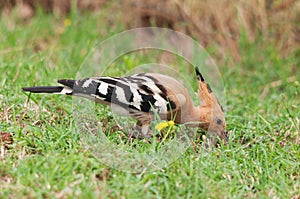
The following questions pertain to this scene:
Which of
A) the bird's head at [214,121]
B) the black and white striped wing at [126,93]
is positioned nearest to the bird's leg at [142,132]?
the black and white striped wing at [126,93]

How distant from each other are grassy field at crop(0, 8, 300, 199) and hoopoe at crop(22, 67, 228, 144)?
10.4 inches

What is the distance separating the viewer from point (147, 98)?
12.8 ft

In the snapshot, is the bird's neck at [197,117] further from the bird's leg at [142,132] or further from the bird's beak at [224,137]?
the bird's leg at [142,132]

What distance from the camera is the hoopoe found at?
3885 mm

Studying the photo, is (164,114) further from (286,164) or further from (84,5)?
(84,5)

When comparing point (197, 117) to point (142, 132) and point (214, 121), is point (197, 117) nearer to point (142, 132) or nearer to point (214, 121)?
point (214, 121)

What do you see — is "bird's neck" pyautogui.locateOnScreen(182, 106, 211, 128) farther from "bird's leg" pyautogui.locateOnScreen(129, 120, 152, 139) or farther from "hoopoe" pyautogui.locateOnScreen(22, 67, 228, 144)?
"bird's leg" pyautogui.locateOnScreen(129, 120, 152, 139)

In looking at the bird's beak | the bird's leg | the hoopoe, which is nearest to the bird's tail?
the hoopoe

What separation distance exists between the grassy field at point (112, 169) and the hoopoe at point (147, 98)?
0.27 m

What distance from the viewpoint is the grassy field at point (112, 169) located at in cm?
329

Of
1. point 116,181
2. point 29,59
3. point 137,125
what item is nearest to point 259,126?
point 137,125

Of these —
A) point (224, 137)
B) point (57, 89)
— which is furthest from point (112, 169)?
point (224, 137)

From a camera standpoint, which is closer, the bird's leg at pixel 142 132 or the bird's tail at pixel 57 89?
the bird's tail at pixel 57 89

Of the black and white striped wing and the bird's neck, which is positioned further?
the bird's neck
